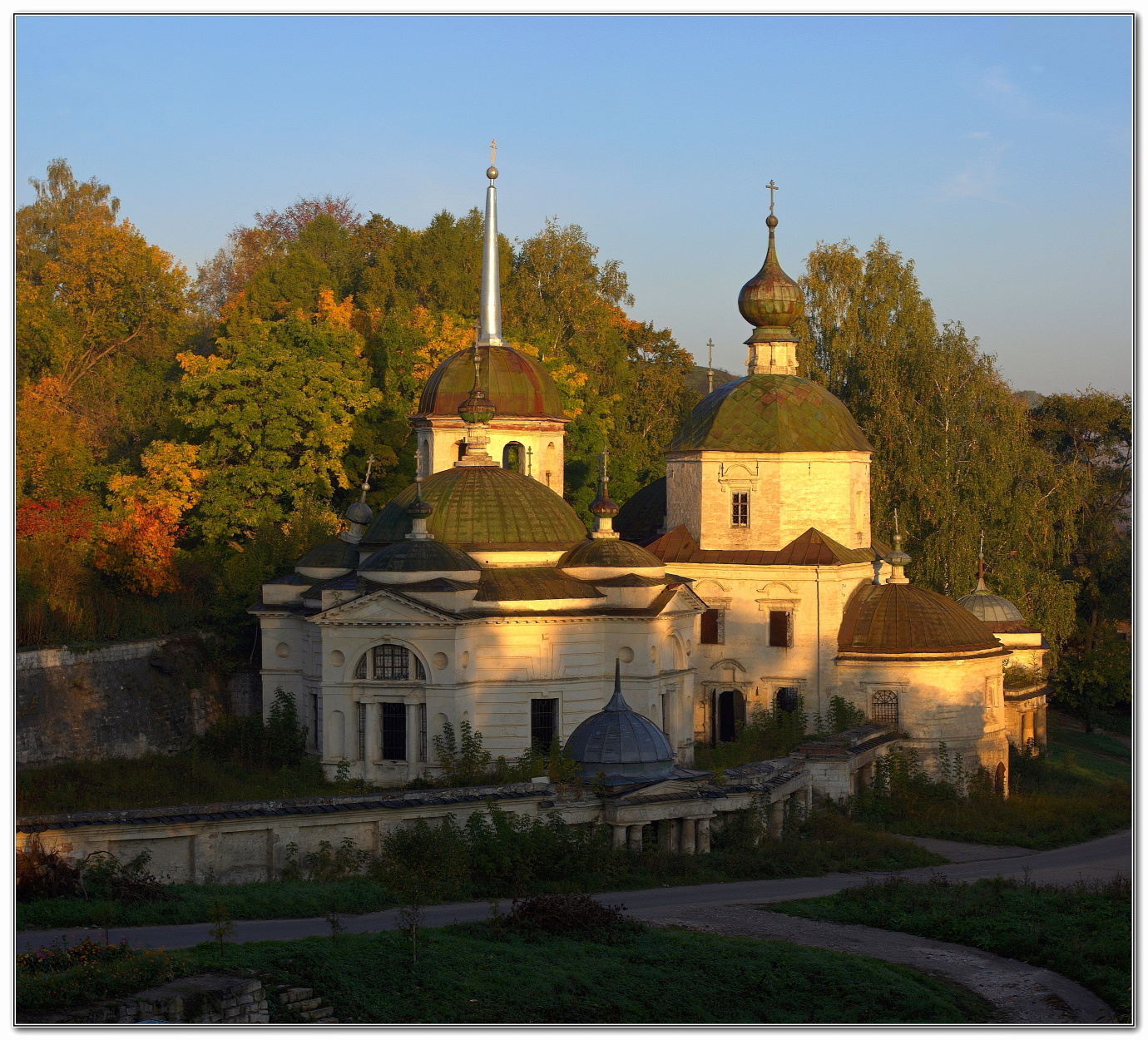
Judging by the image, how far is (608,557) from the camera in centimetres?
3781

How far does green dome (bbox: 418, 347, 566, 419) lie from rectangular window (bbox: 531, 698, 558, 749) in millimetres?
12091

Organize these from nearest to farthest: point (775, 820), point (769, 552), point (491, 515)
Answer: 1. point (775, 820)
2. point (491, 515)
3. point (769, 552)

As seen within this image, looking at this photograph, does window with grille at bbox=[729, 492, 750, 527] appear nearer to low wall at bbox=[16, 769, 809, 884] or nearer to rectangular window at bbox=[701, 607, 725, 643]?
rectangular window at bbox=[701, 607, 725, 643]

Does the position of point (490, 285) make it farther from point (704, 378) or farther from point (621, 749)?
point (704, 378)

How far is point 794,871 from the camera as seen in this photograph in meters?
29.4

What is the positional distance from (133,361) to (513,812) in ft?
137

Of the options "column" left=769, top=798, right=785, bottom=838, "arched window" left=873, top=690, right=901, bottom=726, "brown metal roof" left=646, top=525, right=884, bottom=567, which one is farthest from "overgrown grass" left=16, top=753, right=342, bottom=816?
"arched window" left=873, top=690, right=901, bottom=726

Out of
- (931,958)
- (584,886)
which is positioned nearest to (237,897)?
(584,886)

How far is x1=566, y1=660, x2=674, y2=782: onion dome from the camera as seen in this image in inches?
1206

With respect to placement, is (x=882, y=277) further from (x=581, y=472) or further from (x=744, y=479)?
(x=744, y=479)

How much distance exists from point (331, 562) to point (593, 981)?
2136cm

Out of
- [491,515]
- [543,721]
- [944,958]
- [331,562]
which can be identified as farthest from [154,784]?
[944,958]

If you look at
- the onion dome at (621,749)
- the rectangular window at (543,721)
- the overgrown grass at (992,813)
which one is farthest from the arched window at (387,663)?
the overgrown grass at (992,813)

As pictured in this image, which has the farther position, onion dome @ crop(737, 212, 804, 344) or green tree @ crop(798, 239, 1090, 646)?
green tree @ crop(798, 239, 1090, 646)
